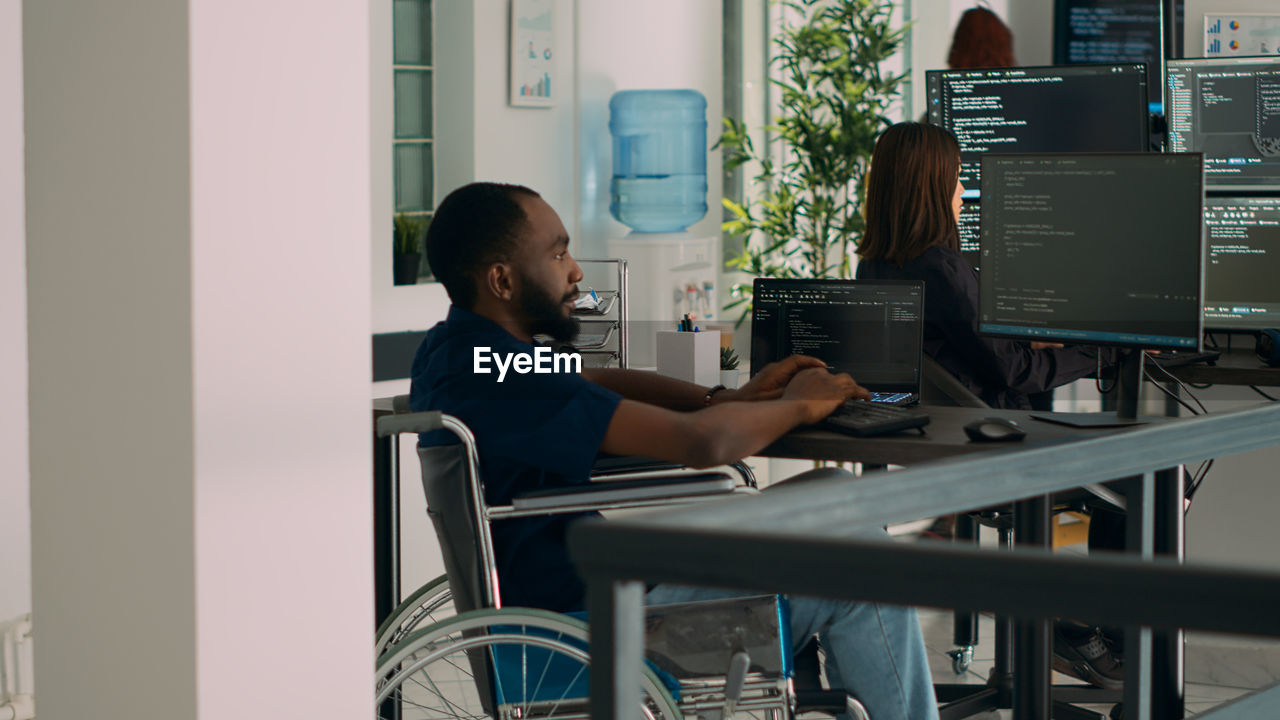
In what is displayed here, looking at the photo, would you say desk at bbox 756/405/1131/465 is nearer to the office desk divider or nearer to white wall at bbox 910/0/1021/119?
the office desk divider

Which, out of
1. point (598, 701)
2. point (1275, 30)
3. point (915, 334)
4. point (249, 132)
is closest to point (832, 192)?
point (1275, 30)

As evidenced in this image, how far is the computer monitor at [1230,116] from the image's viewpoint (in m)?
3.16

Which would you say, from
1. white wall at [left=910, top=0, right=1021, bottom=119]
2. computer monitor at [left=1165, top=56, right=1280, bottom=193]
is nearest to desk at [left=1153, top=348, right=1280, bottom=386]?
computer monitor at [left=1165, top=56, right=1280, bottom=193]

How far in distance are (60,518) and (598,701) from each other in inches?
41.7

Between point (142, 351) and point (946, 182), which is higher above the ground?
point (946, 182)

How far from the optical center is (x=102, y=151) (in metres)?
1.50

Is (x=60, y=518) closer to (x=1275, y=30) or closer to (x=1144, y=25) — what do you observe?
(x=1275, y=30)

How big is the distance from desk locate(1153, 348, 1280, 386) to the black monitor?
578mm

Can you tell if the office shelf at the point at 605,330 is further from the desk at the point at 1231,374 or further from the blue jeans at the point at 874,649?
the desk at the point at 1231,374

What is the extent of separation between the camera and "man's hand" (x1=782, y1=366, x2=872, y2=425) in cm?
217

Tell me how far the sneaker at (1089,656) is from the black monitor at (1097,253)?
87cm

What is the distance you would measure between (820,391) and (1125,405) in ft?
1.61

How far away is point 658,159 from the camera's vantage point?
4.83 meters

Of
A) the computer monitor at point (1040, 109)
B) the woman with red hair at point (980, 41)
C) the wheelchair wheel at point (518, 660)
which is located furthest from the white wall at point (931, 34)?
the wheelchair wheel at point (518, 660)
